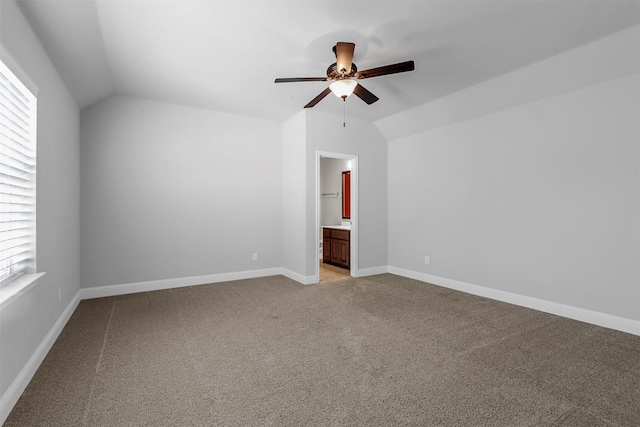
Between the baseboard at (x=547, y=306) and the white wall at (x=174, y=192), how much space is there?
2.72m

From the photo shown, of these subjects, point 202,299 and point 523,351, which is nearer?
point 523,351

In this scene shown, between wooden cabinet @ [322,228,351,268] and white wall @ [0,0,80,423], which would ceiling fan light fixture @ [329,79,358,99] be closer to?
white wall @ [0,0,80,423]

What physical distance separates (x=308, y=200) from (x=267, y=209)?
0.87 meters

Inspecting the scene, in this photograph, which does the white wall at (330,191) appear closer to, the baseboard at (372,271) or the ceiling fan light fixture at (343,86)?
the baseboard at (372,271)

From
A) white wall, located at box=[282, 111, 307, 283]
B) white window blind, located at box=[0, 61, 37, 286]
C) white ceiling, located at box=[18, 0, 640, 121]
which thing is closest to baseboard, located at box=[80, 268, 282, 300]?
white wall, located at box=[282, 111, 307, 283]

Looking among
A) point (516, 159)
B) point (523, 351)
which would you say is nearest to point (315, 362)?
point (523, 351)

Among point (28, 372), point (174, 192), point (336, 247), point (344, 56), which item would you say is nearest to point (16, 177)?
point (28, 372)

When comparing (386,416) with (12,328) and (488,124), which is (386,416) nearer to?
(12,328)

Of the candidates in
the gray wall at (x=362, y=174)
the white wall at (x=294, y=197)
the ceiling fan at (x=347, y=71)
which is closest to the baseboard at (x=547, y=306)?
the gray wall at (x=362, y=174)

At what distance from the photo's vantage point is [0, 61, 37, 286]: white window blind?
6.30 feet

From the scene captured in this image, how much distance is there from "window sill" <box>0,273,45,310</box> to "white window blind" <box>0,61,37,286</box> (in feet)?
0.13

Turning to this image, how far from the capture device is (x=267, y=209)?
521 centimetres

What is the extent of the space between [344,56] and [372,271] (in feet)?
12.1

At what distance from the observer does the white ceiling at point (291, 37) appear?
2.32 meters
